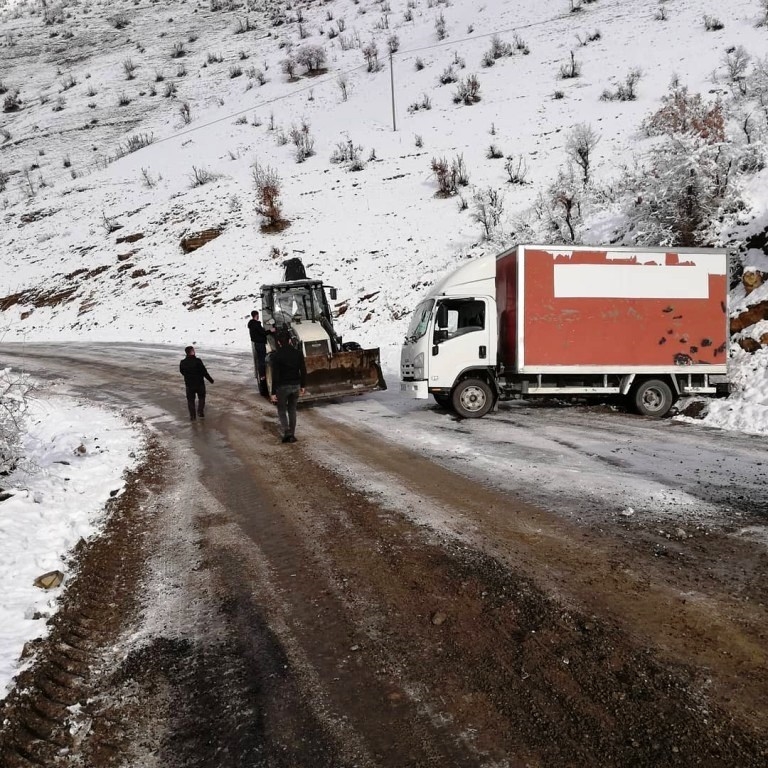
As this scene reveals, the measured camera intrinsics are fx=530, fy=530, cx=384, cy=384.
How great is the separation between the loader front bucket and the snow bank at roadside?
3.91 metres

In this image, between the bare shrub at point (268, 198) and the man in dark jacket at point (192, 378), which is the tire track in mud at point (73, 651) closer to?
the man in dark jacket at point (192, 378)

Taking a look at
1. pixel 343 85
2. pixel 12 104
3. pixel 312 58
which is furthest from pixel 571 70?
pixel 12 104

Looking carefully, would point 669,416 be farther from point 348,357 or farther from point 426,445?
point 348,357

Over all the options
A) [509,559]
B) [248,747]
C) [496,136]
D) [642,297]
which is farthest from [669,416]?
[496,136]

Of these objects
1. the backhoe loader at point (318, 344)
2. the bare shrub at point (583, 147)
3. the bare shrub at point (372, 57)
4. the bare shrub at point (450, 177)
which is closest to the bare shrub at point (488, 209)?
the bare shrub at point (450, 177)

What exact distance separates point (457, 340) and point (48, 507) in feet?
25.0

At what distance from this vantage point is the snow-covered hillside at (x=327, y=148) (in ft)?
83.3

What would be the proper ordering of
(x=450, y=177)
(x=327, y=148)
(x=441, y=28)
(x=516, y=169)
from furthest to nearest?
(x=441, y=28) → (x=327, y=148) → (x=450, y=177) → (x=516, y=169)

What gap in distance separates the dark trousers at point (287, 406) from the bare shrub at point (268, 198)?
2385 cm

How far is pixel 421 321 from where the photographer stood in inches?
448

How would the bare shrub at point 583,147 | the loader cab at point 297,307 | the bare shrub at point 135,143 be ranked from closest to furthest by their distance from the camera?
the loader cab at point 297,307, the bare shrub at point 583,147, the bare shrub at point 135,143

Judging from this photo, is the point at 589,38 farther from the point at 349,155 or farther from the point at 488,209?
the point at 488,209

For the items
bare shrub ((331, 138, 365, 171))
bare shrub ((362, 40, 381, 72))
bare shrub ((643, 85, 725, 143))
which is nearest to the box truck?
bare shrub ((643, 85, 725, 143))

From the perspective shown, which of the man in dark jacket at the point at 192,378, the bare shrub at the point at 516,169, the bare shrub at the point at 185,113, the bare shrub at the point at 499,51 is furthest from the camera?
the bare shrub at the point at 185,113
